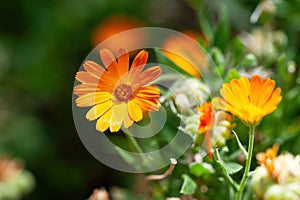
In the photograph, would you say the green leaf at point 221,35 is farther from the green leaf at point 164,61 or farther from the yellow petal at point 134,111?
the yellow petal at point 134,111

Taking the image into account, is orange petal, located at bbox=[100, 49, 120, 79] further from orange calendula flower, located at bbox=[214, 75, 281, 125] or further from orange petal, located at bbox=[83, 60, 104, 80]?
orange calendula flower, located at bbox=[214, 75, 281, 125]

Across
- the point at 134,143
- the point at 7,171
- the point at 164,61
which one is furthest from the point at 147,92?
the point at 7,171

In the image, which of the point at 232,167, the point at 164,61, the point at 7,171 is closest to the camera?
the point at 232,167

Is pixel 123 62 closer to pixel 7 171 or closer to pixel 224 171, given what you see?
pixel 224 171

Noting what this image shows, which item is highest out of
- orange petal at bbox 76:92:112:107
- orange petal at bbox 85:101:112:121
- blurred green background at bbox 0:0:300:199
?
orange petal at bbox 76:92:112:107

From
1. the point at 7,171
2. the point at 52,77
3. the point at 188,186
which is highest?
the point at 188,186

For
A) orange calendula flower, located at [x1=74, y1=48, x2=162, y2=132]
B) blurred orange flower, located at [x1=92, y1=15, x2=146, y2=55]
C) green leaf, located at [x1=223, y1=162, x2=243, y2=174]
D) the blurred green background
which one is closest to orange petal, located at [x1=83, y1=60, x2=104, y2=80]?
orange calendula flower, located at [x1=74, y1=48, x2=162, y2=132]

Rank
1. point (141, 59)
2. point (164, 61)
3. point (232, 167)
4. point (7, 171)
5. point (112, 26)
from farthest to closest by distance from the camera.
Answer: point (112, 26) → point (7, 171) → point (164, 61) → point (232, 167) → point (141, 59)
